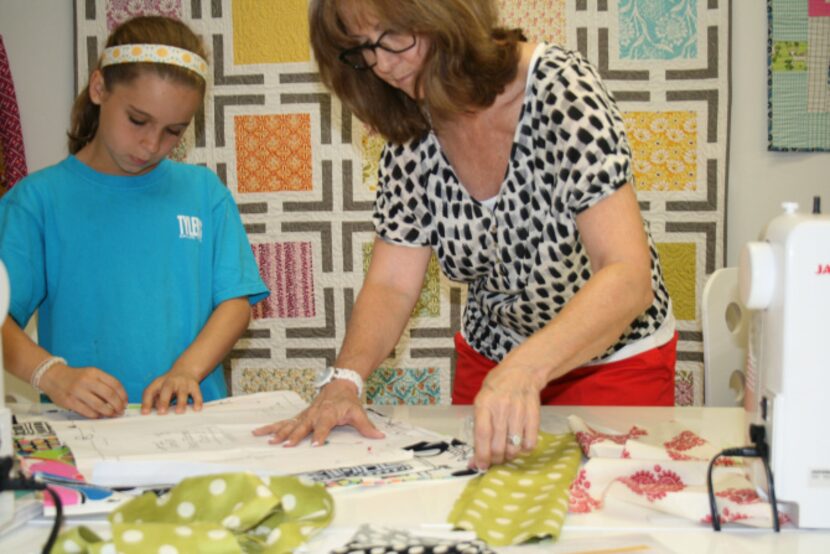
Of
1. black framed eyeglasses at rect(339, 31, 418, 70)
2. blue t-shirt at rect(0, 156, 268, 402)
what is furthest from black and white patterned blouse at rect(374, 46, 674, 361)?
blue t-shirt at rect(0, 156, 268, 402)

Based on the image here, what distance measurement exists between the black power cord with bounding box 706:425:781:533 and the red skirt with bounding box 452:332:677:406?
0.56 metres

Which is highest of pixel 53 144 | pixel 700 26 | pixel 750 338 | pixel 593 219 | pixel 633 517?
pixel 700 26

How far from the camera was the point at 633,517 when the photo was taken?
0.85m

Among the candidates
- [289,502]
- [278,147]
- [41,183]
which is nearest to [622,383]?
[289,502]

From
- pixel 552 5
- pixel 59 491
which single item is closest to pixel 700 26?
pixel 552 5

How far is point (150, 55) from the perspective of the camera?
1.57m

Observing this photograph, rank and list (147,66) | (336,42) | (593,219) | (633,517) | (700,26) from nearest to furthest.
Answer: (633,517), (593,219), (336,42), (147,66), (700,26)

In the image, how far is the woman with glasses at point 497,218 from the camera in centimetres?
110

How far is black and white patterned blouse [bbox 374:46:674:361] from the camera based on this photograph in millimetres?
1215

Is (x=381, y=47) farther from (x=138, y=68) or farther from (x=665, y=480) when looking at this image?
(x=665, y=480)

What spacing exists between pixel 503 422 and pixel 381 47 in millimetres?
600

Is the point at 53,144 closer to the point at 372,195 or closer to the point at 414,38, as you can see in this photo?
the point at 372,195

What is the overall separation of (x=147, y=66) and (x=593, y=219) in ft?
2.90

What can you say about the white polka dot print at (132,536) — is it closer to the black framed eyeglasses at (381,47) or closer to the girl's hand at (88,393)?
the girl's hand at (88,393)
